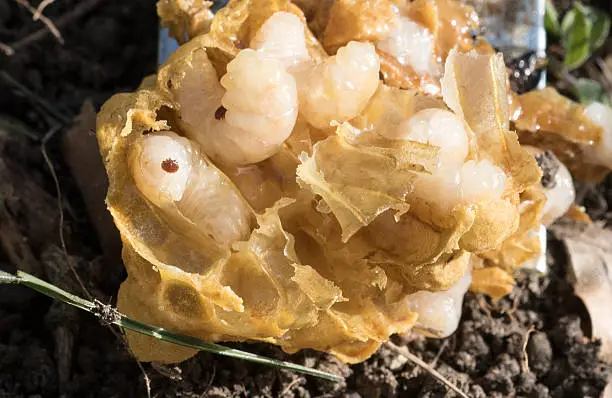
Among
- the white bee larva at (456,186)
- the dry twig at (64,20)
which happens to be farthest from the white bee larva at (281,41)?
the dry twig at (64,20)

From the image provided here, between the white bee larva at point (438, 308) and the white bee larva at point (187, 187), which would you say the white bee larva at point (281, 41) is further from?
the white bee larva at point (438, 308)

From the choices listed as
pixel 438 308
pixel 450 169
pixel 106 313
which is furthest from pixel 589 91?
pixel 106 313

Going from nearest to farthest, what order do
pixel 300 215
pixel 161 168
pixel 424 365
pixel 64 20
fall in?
pixel 161 168, pixel 300 215, pixel 424 365, pixel 64 20

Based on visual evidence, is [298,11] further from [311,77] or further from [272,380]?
[272,380]

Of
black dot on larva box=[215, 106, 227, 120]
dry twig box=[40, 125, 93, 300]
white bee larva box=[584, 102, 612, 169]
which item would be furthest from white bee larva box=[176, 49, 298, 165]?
white bee larva box=[584, 102, 612, 169]

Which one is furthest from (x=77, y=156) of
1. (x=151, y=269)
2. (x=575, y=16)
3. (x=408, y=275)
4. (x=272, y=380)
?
(x=575, y=16)

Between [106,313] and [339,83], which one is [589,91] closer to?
[339,83]
